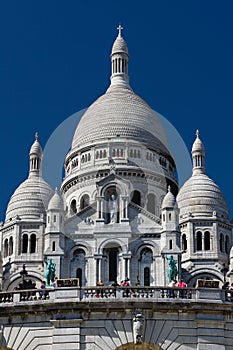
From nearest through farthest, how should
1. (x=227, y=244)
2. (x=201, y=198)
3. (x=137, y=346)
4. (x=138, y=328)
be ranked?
1. (x=138, y=328)
2. (x=137, y=346)
3. (x=227, y=244)
4. (x=201, y=198)

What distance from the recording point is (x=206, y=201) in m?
95.6

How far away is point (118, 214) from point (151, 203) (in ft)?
29.4

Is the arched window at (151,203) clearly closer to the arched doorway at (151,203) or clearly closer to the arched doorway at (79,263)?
the arched doorway at (151,203)

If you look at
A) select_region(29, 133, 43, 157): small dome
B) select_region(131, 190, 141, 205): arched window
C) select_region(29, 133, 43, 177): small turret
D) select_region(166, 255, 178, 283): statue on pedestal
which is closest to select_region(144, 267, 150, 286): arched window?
select_region(166, 255, 178, 283): statue on pedestal

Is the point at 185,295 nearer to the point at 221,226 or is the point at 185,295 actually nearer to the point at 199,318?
the point at 199,318

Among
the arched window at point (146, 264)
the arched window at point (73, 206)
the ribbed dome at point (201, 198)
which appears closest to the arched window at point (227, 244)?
the ribbed dome at point (201, 198)

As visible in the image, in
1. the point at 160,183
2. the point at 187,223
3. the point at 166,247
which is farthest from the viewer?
the point at 160,183

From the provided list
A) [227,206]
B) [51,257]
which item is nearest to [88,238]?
[51,257]

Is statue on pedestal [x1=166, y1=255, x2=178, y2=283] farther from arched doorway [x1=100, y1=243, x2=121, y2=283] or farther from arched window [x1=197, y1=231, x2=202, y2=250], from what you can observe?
arched window [x1=197, y1=231, x2=202, y2=250]

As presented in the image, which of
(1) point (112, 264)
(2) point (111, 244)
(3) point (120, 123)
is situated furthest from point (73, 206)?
(1) point (112, 264)

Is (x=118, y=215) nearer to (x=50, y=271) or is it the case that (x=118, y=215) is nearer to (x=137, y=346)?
(x=50, y=271)

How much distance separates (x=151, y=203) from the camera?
100 meters

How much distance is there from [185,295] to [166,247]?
52.7 meters

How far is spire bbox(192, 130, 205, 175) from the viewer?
10140 centimetres
